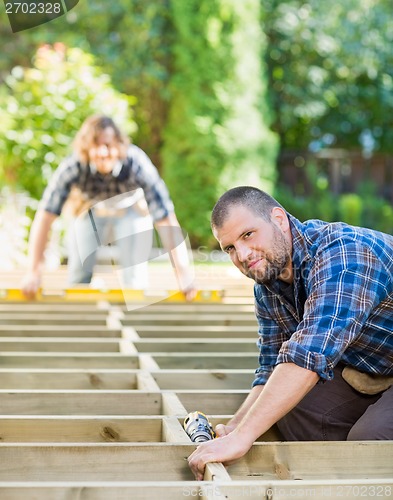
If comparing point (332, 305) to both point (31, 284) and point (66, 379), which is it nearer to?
point (66, 379)

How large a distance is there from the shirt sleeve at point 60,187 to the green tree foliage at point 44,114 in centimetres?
352

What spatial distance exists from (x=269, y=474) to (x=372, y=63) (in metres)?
11.4

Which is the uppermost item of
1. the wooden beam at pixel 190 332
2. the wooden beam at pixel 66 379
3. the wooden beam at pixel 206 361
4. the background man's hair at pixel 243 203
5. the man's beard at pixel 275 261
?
the background man's hair at pixel 243 203

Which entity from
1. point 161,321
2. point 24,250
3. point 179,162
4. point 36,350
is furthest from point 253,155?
point 36,350

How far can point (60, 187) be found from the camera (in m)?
4.71

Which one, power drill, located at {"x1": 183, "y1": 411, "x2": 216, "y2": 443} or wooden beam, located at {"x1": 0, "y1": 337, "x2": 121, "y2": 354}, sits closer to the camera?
power drill, located at {"x1": 183, "y1": 411, "x2": 216, "y2": 443}

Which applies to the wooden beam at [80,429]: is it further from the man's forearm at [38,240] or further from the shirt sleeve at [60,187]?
the shirt sleeve at [60,187]

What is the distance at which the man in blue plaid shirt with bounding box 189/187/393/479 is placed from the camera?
2.12 m

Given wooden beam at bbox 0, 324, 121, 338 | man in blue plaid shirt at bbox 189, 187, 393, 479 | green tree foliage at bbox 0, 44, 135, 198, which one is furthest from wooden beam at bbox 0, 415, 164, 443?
green tree foliage at bbox 0, 44, 135, 198

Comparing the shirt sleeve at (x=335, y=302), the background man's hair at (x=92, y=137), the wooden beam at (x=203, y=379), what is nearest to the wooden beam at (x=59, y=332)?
the wooden beam at (x=203, y=379)

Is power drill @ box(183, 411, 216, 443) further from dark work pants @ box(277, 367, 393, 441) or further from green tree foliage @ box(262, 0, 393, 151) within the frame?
green tree foliage @ box(262, 0, 393, 151)

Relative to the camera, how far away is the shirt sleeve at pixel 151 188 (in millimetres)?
4656

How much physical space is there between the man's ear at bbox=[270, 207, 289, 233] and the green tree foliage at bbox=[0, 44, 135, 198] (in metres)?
6.09

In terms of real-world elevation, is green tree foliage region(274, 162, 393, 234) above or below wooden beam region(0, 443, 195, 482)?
below
